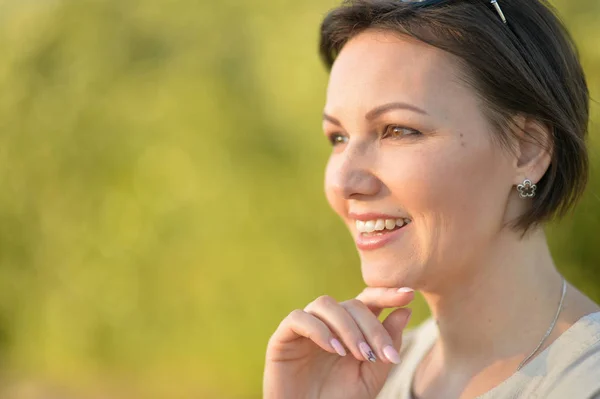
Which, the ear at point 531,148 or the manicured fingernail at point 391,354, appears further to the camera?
the ear at point 531,148

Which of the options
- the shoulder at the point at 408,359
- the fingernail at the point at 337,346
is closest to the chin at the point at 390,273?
the fingernail at the point at 337,346

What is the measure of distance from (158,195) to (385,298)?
9.57 feet

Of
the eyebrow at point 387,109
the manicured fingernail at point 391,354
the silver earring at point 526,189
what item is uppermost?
the eyebrow at point 387,109

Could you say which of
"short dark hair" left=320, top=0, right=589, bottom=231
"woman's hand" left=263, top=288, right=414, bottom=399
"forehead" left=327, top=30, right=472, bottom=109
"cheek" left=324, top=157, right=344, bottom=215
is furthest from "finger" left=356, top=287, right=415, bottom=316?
"forehead" left=327, top=30, right=472, bottom=109

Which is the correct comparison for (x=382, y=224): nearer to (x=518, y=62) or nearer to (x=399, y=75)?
(x=399, y=75)

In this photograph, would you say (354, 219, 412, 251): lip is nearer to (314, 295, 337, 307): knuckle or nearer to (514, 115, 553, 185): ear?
(314, 295, 337, 307): knuckle

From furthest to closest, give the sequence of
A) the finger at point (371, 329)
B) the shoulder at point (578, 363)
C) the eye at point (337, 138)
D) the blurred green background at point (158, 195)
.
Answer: the blurred green background at point (158, 195)
the eye at point (337, 138)
the finger at point (371, 329)
the shoulder at point (578, 363)

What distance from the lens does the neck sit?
6.78 feet

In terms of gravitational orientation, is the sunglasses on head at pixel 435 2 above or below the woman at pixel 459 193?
above

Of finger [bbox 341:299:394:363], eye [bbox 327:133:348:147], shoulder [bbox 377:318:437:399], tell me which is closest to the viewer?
finger [bbox 341:299:394:363]

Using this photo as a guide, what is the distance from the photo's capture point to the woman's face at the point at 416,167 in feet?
6.47

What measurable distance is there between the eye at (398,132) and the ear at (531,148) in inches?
11.0

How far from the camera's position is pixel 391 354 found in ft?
6.22

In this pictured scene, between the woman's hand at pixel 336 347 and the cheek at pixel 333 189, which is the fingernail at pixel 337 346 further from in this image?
the cheek at pixel 333 189
